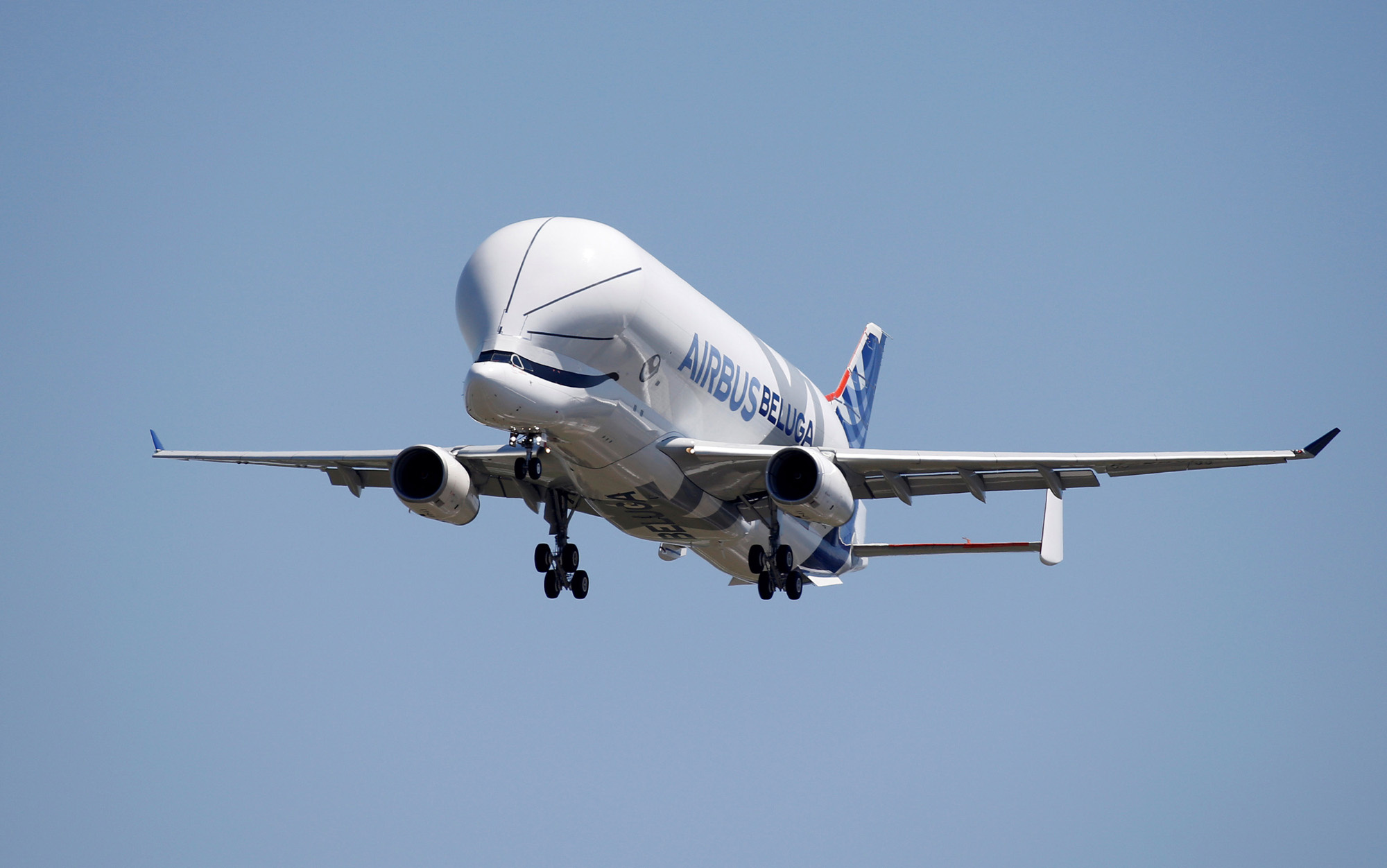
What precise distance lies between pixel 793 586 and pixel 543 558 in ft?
18.4

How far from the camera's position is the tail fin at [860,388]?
42.0 m

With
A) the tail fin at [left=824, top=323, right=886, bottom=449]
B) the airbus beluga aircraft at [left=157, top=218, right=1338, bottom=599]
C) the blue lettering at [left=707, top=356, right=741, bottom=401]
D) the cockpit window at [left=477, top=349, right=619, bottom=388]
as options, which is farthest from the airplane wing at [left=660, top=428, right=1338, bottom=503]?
the tail fin at [left=824, top=323, right=886, bottom=449]

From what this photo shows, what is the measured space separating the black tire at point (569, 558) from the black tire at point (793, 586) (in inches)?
187

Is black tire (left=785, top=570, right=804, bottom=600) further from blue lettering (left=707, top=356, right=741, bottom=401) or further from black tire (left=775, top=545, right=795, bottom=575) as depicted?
blue lettering (left=707, top=356, right=741, bottom=401)

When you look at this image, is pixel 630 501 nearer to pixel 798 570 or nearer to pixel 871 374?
pixel 798 570

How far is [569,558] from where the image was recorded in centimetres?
3403

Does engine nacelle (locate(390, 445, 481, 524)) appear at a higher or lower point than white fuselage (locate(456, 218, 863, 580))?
lower

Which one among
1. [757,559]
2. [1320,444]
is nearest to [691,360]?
[757,559]

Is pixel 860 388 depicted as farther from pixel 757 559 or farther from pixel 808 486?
pixel 808 486

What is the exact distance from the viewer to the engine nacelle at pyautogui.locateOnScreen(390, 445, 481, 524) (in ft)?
103

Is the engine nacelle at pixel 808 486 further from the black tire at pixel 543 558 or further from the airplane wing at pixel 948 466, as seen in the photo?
the black tire at pixel 543 558

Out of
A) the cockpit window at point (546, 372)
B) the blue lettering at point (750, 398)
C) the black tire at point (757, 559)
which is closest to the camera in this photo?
the cockpit window at point (546, 372)

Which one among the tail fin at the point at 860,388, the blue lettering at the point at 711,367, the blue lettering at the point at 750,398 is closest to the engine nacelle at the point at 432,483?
the blue lettering at the point at 711,367

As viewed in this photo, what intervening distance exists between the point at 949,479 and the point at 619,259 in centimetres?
936
